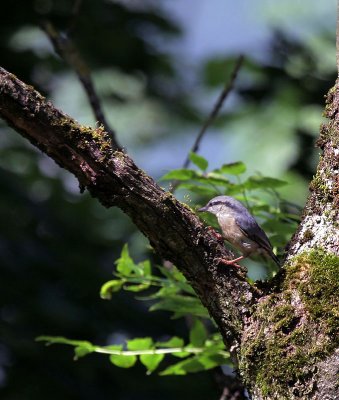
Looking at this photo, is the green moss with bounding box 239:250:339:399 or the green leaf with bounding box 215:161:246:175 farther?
the green leaf with bounding box 215:161:246:175

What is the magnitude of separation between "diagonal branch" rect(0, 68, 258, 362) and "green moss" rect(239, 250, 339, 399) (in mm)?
70

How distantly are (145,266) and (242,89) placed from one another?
278 centimetres

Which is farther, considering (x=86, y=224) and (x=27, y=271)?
(x=86, y=224)

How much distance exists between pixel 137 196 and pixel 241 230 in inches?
32.1

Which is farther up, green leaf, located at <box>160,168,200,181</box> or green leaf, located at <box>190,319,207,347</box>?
green leaf, located at <box>160,168,200,181</box>

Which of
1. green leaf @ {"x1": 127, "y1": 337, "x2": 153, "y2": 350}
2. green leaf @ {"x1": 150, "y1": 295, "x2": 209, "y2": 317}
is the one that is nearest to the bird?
green leaf @ {"x1": 150, "y1": 295, "x2": 209, "y2": 317}

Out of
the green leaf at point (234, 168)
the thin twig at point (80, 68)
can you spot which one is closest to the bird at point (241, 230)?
the green leaf at point (234, 168)

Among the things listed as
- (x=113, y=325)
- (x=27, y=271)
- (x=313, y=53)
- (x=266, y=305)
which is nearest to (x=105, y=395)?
(x=113, y=325)

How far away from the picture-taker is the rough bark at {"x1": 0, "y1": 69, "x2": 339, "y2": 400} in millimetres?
2324

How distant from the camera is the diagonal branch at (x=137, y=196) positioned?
235 centimetres

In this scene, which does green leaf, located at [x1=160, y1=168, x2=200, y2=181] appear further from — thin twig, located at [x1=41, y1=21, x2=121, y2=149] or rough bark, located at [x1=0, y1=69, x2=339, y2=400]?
thin twig, located at [x1=41, y1=21, x2=121, y2=149]

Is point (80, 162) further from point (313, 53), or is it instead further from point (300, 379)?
point (313, 53)

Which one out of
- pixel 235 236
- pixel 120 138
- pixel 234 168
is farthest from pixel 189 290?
pixel 120 138

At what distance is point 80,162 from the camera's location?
2.40m
